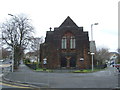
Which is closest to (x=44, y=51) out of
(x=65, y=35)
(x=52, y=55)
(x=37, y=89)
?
(x=52, y=55)

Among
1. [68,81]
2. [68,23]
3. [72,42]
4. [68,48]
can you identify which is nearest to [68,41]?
[72,42]

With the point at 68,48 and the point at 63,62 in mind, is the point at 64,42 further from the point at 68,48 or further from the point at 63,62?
the point at 63,62

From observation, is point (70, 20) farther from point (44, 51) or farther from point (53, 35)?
point (44, 51)

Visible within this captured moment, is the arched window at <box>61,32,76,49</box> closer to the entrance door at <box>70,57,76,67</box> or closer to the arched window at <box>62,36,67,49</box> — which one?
the arched window at <box>62,36,67,49</box>

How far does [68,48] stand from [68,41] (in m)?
1.94

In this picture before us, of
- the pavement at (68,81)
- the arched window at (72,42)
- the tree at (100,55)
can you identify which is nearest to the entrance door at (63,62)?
the arched window at (72,42)

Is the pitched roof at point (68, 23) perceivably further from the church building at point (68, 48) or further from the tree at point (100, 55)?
the tree at point (100, 55)

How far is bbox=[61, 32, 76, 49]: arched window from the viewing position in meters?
56.0

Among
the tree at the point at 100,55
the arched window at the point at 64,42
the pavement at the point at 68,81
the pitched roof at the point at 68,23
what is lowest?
the pavement at the point at 68,81

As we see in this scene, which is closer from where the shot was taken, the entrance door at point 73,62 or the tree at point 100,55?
the entrance door at point 73,62

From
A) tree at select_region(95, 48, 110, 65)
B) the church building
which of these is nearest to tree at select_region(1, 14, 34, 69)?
the church building

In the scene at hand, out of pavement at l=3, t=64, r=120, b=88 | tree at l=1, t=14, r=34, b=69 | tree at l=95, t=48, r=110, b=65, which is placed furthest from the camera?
tree at l=95, t=48, r=110, b=65

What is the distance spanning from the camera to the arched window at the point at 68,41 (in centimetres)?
5597

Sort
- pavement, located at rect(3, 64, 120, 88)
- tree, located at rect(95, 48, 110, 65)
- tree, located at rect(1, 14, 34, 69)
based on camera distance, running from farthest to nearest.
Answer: tree, located at rect(95, 48, 110, 65) < tree, located at rect(1, 14, 34, 69) < pavement, located at rect(3, 64, 120, 88)
